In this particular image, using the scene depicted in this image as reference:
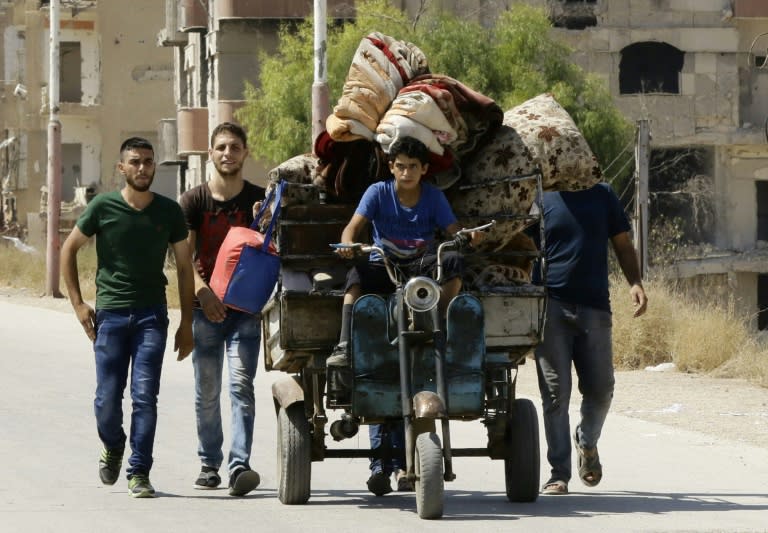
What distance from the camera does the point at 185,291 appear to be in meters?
10.2

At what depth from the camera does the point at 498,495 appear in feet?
34.7

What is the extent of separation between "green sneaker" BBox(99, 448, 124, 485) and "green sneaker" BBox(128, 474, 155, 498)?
0.15m

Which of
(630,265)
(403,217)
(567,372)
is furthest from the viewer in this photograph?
(630,265)

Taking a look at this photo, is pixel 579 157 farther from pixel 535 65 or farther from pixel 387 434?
pixel 535 65

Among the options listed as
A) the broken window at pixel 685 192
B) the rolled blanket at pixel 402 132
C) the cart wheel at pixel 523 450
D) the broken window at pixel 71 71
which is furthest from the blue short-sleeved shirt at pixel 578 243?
the broken window at pixel 71 71

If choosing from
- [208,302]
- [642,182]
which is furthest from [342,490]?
[642,182]

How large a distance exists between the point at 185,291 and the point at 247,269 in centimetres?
37

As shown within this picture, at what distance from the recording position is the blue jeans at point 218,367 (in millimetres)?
10430

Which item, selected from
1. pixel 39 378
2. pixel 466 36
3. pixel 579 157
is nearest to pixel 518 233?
pixel 579 157

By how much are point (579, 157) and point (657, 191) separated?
40988 millimetres

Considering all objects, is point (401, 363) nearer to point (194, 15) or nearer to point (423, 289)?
point (423, 289)

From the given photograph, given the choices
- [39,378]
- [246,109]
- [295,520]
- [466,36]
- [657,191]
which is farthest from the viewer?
[657,191]

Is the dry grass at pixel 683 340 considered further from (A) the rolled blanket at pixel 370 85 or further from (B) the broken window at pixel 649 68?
(B) the broken window at pixel 649 68

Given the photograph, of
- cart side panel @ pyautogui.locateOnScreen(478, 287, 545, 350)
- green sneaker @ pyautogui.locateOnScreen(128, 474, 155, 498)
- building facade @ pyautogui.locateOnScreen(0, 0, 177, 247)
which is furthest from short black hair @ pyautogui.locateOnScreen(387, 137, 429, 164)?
building facade @ pyautogui.locateOnScreen(0, 0, 177, 247)
